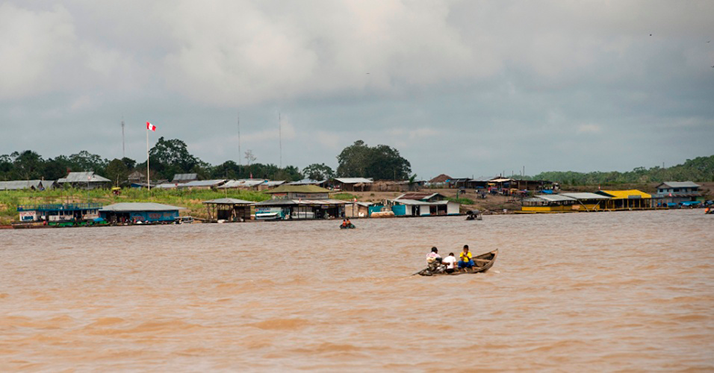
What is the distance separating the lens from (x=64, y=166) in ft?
374

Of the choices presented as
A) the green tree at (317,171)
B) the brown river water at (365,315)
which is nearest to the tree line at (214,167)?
the green tree at (317,171)

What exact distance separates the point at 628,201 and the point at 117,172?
249 ft

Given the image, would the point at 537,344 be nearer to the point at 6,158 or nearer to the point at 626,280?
the point at 626,280

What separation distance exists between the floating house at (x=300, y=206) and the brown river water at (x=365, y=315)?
146 feet

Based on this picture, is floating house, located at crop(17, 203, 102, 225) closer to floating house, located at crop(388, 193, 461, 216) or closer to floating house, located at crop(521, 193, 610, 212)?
floating house, located at crop(388, 193, 461, 216)

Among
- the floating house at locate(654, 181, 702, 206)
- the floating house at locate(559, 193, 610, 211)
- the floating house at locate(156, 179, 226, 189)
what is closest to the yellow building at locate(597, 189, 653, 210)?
the floating house at locate(559, 193, 610, 211)

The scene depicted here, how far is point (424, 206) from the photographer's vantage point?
260ft

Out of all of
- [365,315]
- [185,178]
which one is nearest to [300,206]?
[185,178]

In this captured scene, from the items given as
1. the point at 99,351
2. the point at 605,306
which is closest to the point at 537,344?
the point at 605,306

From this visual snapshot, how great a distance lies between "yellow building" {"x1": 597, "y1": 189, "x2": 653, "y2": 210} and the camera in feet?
286

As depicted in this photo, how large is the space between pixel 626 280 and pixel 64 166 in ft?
365

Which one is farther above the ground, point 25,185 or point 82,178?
point 82,178

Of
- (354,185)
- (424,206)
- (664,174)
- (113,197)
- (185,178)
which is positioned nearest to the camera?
(424,206)

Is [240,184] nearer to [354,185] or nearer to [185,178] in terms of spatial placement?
[354,185]
